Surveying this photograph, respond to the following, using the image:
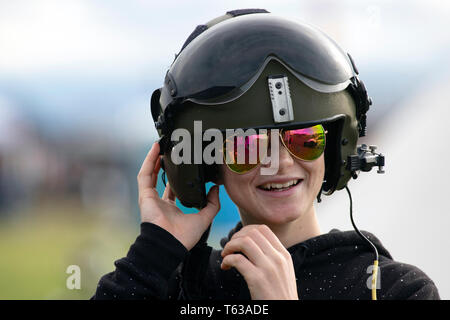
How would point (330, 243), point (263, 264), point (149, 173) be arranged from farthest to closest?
point (149, 173) → point (330, 243) → point (263, 264)

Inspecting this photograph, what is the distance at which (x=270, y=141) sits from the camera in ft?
6.69

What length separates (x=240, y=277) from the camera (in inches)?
88.4

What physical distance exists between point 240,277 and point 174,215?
32 cm

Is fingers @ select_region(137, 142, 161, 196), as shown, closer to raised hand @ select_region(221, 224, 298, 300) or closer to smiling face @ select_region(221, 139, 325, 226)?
smiling face @ select_region(221, 139, 325, 226)

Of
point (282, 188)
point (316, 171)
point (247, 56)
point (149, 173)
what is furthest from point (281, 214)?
point (149, 173)

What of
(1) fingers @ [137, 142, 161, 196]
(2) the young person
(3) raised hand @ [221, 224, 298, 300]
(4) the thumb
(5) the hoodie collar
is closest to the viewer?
(3) raised hand @ [221, 224, 298, 300]

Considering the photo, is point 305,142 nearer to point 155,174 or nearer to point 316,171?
point 316,171

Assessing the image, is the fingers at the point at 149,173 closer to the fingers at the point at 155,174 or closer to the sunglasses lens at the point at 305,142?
the fingers at the point at 155,174

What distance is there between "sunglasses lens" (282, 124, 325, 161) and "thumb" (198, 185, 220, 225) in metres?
0.42

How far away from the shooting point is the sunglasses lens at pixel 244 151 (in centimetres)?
202

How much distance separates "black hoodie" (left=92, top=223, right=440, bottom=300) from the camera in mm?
2031

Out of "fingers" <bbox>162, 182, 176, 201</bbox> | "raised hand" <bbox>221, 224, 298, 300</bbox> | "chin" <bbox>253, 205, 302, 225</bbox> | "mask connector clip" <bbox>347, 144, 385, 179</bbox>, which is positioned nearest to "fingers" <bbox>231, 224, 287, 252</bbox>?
"raised hand" <bbox>221, 224, 298, 300</bbox>
